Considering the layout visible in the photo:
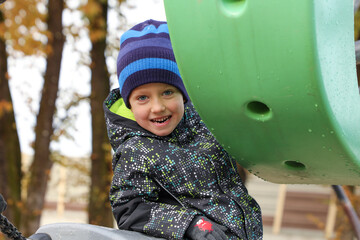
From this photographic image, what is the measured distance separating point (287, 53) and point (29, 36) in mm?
5385

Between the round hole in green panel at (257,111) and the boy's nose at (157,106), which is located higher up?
the boy's nose at (157,106)

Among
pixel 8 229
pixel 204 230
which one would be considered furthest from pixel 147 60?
pixel 8 229

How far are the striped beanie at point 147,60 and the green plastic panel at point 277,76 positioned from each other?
39 cm

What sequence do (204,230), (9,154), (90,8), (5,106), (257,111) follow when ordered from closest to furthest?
(257,111) → (204,230) → (90,8) → (5,106) → (9,154)

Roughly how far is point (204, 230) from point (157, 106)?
0.40 m

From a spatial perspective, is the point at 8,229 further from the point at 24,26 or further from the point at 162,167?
the point at 24,26

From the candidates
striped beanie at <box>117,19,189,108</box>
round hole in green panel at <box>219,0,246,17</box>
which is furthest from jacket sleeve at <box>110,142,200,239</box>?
round hole in green panel at <box>219,0,246,17</box>

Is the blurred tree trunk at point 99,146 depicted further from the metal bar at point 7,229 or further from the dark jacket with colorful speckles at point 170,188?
Answer: the metal bar at point 7,229

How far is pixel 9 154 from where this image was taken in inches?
250

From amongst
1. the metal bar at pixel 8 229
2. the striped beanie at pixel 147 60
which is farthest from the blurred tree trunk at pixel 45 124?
the metal bar at pixel 8 229

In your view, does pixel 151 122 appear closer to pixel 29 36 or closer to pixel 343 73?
pixel 343 73

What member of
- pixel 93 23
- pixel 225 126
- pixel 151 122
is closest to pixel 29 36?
pixel 93 23

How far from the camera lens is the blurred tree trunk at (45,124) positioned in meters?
6.23

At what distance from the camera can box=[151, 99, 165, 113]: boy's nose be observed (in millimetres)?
1714
